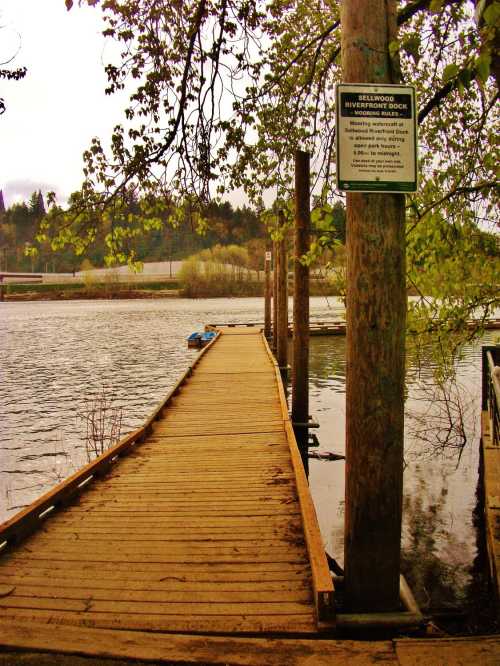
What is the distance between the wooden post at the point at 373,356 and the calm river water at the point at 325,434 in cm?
341

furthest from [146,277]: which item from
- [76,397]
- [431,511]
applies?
[431,511]

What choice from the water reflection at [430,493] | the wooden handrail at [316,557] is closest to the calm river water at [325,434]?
the water reflection at [430,493]

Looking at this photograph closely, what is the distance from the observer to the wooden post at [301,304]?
9.51 meters

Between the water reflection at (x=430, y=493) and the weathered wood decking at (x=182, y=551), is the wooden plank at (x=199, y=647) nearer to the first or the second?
the weathered wood decking at (x=182, y=551)

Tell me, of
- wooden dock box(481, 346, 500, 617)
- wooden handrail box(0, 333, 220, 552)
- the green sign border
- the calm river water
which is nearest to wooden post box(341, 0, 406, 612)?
the green sign border

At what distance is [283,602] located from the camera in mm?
3219

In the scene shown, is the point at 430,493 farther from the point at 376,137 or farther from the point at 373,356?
the point at 376,137

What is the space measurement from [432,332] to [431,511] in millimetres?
3332

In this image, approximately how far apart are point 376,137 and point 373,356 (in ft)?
3.72

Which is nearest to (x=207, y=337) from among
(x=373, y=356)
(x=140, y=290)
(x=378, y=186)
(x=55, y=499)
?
(x=55, y=499)

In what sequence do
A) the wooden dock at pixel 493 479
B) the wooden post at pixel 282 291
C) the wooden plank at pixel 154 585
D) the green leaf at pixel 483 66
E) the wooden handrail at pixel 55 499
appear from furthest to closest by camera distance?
the wooden post at pixel 282 291 < the wooden dock at pixel 493 479 < the wooden handrail at pixel 55 499 < the wooden plank at pixel 154 585 < the green leaf at pixel 483 66

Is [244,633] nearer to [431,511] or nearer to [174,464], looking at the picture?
[174,464]

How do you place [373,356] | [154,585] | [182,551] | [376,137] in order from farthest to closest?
[182,551], [154,585], [373,356], [376,137]

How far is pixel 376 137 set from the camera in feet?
9.25
